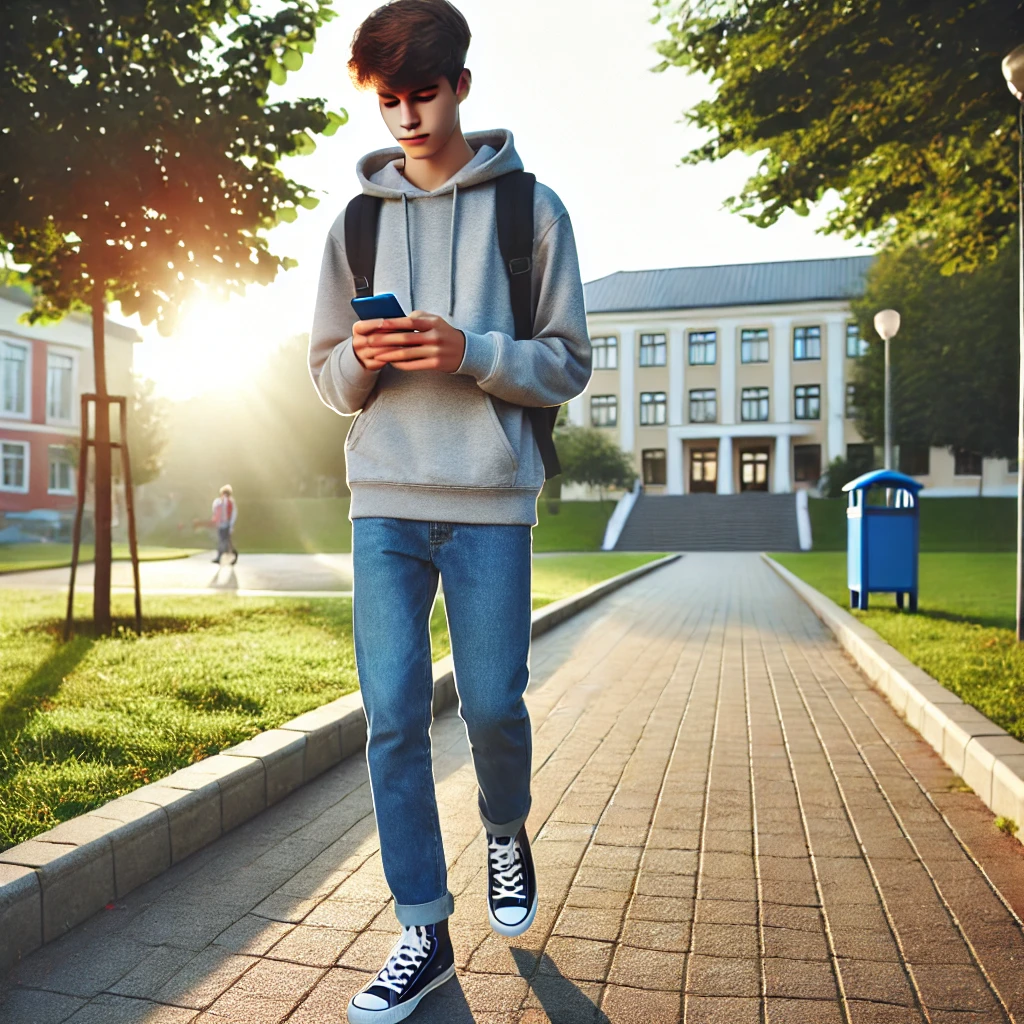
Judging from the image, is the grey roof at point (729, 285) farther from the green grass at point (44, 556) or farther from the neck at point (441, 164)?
the neck at point (441, 164)

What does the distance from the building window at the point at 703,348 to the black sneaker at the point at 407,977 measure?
5663 cm

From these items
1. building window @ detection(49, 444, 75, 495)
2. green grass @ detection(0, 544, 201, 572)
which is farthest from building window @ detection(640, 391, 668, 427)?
green grass @ detection(0, 544, 201, 572)

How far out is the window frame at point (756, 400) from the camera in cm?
5628

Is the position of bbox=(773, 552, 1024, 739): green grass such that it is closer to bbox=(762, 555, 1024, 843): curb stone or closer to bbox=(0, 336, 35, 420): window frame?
bbox=(762, 555, 1024, 843): curb stone

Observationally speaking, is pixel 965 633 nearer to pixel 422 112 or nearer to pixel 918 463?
pixel 422 112

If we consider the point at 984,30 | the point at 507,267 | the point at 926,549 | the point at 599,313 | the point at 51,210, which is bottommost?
the point at 926,549

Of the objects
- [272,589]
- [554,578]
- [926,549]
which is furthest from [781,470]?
[272,589]

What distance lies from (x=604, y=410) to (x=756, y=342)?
9.08 m

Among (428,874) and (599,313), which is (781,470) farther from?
(428,874)

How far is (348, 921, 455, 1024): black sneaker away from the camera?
2.40 meters

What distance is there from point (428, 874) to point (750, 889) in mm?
1263

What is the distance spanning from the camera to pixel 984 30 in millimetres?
7562

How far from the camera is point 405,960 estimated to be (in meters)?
2.51

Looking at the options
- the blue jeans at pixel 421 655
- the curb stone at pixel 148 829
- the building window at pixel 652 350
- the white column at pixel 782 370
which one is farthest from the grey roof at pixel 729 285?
the blue jeans at pixel 421 655
